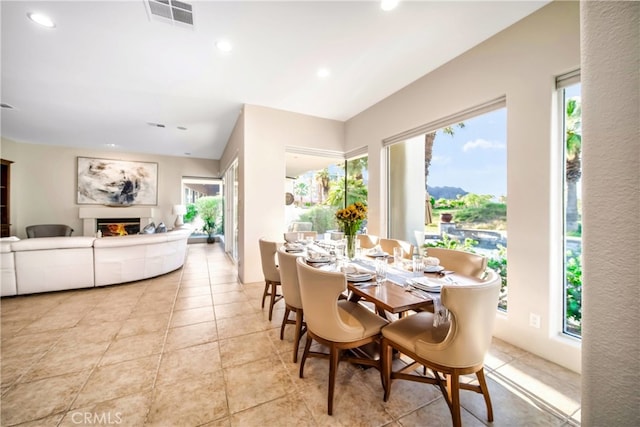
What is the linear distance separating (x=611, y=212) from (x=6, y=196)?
9521 millimetres

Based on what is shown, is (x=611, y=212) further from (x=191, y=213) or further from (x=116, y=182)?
(x=191, y=213)

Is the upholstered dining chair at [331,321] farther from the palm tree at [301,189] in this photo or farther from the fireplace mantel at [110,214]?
the fireplace mantel at [110,214]

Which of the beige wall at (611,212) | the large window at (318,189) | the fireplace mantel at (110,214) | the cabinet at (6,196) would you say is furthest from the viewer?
the fireplace mantel at (110,214)

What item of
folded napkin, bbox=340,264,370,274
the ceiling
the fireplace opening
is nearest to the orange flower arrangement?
folded napkin, bbox=340,264,370,274

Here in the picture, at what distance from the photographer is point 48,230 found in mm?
6164

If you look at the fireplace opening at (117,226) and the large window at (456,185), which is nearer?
the large window at (456,185)

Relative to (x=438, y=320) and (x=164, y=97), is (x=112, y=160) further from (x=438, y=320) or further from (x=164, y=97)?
(x=438, y=320)

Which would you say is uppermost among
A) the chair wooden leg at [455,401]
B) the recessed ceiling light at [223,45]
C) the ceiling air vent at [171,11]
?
the recessed ceiling light at [223,45]

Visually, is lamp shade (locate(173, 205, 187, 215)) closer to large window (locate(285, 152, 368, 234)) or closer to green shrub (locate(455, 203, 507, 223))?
large window (locate(285, 152, 368, 234))

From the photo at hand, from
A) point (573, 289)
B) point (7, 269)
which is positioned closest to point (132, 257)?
point (7, 269)

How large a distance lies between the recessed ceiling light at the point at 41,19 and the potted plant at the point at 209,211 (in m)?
6.37

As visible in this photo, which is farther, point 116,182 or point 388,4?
point 116,182

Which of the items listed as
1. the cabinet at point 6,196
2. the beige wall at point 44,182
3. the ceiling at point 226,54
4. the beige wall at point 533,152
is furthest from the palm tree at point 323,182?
the cabinet at point 6,196

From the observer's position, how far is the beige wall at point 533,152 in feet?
6.58
